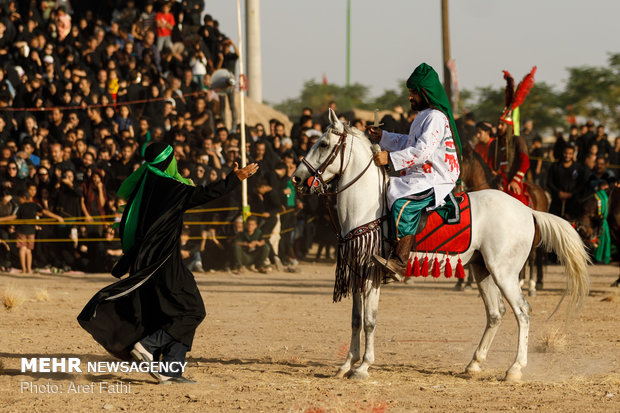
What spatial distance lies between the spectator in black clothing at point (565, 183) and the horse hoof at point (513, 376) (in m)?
8.95

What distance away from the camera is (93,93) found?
20.5 meters

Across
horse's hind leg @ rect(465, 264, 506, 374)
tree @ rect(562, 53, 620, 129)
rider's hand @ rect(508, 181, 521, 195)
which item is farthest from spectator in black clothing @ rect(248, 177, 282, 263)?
tree @ rect(562, 53, 620, 129)

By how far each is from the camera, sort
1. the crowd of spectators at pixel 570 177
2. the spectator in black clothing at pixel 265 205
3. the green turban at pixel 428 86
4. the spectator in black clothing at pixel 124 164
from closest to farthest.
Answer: the green turban at pixel 428 86
the crowd of spectators at pixel 570 177
the spectator in black clothing at pixel 124 164
the spectator in black clothing at pixel 265 205

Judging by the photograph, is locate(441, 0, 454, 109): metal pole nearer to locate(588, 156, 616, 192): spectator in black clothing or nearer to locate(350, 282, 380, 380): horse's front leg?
locate(588, 156, 616, 192): spectator in black clothing

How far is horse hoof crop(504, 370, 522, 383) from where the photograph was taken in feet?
28.9

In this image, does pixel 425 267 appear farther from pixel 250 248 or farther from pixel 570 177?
pixel 250 248

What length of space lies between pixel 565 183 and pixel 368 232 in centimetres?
991

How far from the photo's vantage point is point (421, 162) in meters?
8.88

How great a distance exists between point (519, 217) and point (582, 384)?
5.43 feet

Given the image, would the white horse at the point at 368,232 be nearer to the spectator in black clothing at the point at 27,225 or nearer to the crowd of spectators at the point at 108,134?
the crowd of spectators at the point at 108,134

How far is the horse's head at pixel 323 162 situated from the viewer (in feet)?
29.0

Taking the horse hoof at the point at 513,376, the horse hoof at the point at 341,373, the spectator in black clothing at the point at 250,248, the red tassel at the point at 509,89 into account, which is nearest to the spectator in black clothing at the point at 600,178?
the red tassel at the point at 509,89

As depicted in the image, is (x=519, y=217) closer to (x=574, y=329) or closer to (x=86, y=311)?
(x=574, y=329)

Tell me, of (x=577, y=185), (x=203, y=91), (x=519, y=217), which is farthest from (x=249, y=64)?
(x=519, y=217)
